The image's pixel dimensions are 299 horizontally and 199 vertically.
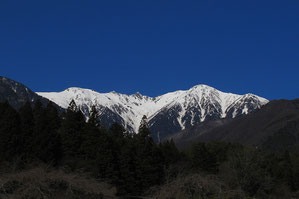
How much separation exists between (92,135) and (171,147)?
27585mm

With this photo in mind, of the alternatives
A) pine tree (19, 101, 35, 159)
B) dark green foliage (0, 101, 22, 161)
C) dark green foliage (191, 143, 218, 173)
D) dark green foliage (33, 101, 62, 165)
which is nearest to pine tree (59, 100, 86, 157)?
dark green foliage (33, 101, 62, 165)

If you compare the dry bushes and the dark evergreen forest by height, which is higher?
the dark evergreen forest

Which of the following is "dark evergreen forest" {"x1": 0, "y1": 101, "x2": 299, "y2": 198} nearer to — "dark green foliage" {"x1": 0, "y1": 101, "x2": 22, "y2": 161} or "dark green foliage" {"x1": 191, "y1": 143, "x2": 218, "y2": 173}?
"dark green foliage" {"x1": 0, "y1": 101, "x2": 22, "y2": 161}

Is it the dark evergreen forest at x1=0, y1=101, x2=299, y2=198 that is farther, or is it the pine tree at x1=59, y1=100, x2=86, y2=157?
the pine tree at x1=59, y1=100, x2=86, y2=157

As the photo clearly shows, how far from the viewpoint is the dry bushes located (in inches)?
747

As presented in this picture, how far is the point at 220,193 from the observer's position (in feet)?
60.8

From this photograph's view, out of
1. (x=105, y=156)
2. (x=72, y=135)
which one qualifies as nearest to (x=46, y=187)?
(x=105, y=156)

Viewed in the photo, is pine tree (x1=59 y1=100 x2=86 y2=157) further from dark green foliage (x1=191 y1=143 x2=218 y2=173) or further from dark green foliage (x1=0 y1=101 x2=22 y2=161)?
dark green foliage (x1=191 y1=143 x2=218 y2=173)

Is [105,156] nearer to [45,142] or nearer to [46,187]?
[45,142]

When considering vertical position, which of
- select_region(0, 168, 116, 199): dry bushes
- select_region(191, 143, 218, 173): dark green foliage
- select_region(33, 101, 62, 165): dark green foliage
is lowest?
select_region(0, 168, 116, 199): dry bushes

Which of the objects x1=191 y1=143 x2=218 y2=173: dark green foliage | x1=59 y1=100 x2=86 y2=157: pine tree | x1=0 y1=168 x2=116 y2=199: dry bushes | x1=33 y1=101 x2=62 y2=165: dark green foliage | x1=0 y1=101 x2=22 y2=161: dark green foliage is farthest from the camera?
x1=191 y1=143 x2=218 y2=173: dark green foliage

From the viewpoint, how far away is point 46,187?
19.6 metres

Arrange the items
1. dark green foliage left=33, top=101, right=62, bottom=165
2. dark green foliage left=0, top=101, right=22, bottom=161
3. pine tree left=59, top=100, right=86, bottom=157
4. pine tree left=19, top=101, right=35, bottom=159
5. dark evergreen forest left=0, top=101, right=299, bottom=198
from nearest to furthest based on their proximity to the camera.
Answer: dark evergreen forest left=0, top=101, right=299, bottom=198 < dark green foliage left=0, top=101, right=22, bottom=161 < pine tree left=19, top=101, right=35, bottom=159 < dark green foliage left=33, top=101, right=62, bottom=165 < pine tree left=59, top=100, right=86, bottom=157

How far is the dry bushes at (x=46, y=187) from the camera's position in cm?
1898
